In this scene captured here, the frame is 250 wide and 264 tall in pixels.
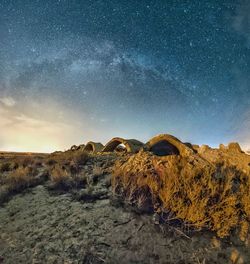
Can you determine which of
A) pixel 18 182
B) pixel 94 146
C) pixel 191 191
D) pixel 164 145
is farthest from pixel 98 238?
pixel 94 146

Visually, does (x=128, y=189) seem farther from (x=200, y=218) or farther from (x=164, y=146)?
(x=164, y=146)

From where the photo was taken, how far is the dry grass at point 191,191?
611 centimetres

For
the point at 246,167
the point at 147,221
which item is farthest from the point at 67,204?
the point at 246,167

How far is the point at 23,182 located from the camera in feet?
30.3

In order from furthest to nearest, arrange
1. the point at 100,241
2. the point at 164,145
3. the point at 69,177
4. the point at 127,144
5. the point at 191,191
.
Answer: the point at 127,144 < the point at 164,145 < the point at 69,177 < the point at 191,191 < the point at 100,241

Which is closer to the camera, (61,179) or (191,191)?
(191,191)

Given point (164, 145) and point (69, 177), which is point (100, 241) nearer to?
point (69, 177)

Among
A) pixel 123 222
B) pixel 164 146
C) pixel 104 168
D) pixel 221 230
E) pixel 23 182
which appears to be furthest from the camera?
pixel 164 146

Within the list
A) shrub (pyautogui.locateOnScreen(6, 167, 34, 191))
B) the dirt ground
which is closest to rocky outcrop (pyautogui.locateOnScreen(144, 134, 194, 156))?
the dirt ground

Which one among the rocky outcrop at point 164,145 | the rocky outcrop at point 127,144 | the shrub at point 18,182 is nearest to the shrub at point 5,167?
the shrub at point 18,182

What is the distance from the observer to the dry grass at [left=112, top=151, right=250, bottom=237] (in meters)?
6.11

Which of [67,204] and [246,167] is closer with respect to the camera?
[67,204]

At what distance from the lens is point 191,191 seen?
6.62 metres

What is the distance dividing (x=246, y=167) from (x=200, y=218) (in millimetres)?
3389
